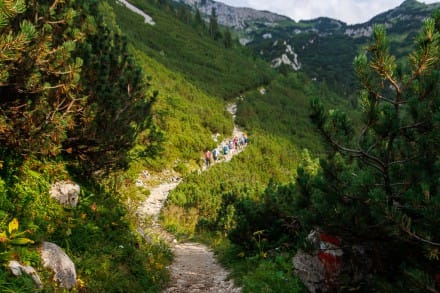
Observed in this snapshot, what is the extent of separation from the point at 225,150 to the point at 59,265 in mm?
21490

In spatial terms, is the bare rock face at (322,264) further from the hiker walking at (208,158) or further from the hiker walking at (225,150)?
the hiker walking at (225,150)

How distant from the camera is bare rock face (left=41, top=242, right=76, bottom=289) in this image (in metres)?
4.71

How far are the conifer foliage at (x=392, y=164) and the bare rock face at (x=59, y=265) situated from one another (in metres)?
3.59

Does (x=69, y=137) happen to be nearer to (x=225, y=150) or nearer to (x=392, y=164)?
(x=392, y=164)

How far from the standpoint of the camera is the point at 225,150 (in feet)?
85.7

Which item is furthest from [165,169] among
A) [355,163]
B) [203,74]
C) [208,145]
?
[203,74]

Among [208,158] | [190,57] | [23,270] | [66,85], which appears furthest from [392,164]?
[190,57]

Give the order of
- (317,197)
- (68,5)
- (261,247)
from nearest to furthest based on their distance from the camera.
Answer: (317,197), (68,5), (261,247)

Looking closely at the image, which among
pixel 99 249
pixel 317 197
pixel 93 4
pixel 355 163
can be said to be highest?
pixel 93 4

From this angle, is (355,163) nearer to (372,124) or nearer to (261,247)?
(372,124)

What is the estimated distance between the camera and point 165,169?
19.9 meters

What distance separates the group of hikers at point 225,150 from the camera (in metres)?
23.3

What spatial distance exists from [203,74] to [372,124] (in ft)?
149

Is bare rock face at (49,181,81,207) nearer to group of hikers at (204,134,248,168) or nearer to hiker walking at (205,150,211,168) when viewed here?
hiker walking at (205,150,211,168)
